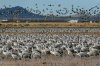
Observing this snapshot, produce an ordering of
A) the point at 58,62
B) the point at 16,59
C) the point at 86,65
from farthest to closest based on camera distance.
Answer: the point at 16,59, the point at 58,62, the point at 86,65

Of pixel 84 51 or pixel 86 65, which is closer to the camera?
pixel 86 65

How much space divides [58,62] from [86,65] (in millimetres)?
2015

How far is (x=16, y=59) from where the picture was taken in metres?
22.4

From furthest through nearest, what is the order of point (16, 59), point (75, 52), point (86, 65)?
point (75, 52) < point (16, 59) < point (86, 65)

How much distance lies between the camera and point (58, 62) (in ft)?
67.3

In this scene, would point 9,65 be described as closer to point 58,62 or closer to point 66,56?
point 58,62

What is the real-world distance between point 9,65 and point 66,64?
2804 millimetres

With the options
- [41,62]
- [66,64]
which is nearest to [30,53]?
[41,62]

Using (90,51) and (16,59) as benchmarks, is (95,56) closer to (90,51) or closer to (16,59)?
(90,51)

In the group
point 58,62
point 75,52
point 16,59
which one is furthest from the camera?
point 75,52

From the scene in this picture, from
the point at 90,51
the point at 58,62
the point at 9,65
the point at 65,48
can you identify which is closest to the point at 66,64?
the point at 58,62

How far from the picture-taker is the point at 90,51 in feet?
77.6

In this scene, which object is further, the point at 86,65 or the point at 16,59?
the point at 16,59

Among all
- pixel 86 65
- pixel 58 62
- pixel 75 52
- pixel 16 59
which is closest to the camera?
pixel 86 65
